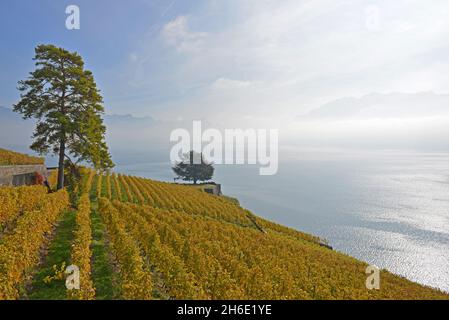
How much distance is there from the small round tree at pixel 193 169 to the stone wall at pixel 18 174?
5897 centimetres

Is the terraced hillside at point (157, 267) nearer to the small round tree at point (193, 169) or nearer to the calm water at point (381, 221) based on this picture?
the calm water at point (381, 221)

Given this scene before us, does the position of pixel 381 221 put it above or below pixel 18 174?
below

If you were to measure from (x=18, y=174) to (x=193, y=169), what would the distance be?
63876mm

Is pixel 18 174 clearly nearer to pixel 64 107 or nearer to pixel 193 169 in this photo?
pixel 64 107

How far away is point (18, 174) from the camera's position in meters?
26.9

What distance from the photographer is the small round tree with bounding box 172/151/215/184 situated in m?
89.8

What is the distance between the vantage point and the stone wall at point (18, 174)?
24.4 m

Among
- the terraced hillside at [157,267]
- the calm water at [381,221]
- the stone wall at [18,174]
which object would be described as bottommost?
the calm water at [381,221]

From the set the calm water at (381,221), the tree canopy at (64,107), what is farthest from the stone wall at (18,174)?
the calm water at (381,221)

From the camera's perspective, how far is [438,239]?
209 feet

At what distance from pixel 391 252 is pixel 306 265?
4625 centimetres

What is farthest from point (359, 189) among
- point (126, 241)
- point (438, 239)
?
point (126, 241)

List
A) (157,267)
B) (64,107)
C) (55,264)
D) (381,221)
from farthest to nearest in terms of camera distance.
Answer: (381,221)
(64,107)
(157,267)
(55,264)

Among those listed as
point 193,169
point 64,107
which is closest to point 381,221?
point 193,169
